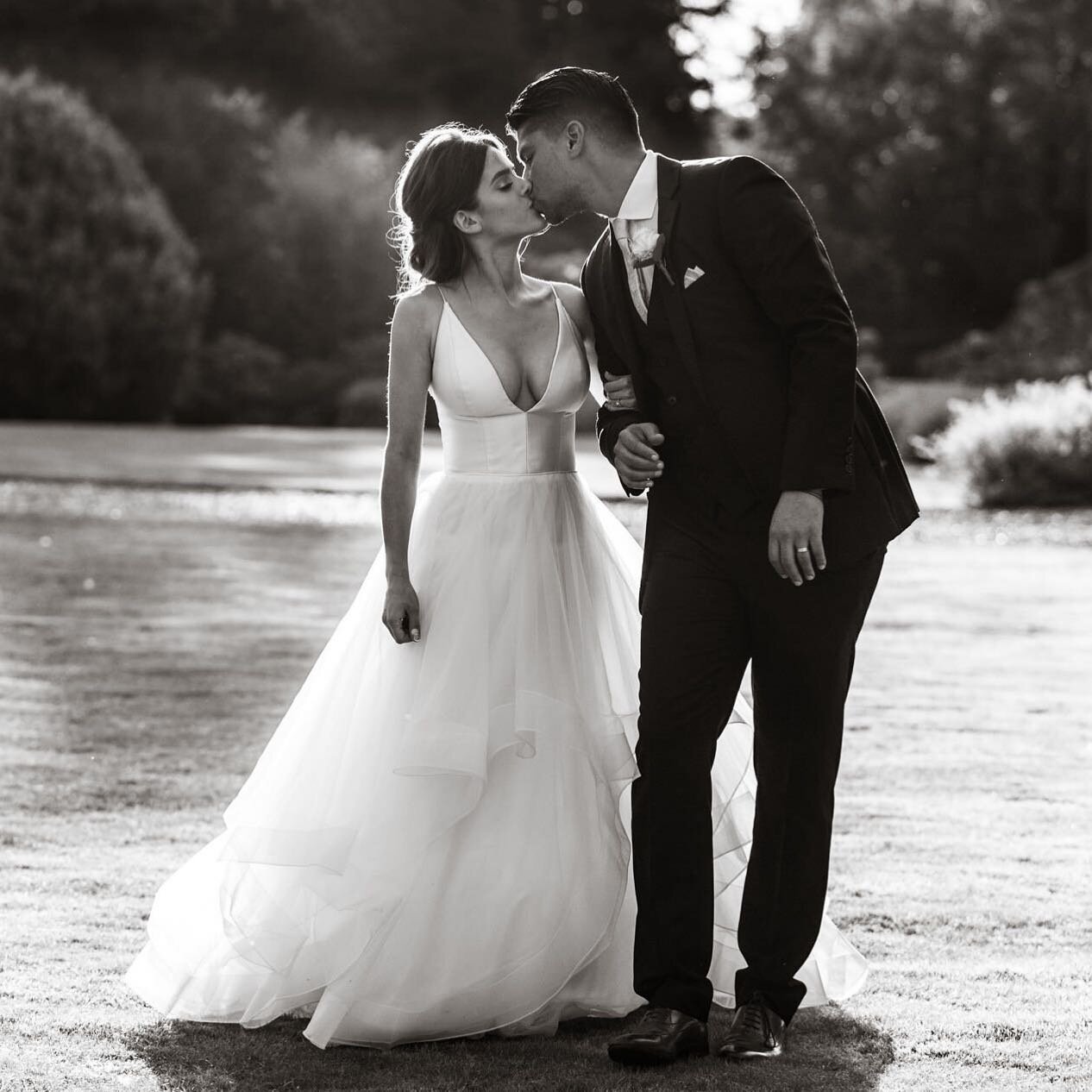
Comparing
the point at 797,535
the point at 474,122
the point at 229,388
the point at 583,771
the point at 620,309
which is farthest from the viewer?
the point at 474,122

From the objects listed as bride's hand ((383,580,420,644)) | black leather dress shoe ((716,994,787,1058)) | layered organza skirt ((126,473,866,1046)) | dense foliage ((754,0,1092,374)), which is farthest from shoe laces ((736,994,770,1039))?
dense foliage ((754,0,1092,374))

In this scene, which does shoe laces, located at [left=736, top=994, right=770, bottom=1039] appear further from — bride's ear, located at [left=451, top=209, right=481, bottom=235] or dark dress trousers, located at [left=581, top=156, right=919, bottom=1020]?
bride's ear, located at [left=451, top=209, right=481, bottom=235]

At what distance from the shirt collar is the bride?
0.97 feet

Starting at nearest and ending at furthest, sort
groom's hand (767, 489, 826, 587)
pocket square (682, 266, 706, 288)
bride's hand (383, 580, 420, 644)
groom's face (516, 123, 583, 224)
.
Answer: groom's hand (767, 489, 826, 587), pocket square (682, 266, 706, 288), groom's face (516, 123, 583, 224), bride's hand (383, 580, 420, 644)

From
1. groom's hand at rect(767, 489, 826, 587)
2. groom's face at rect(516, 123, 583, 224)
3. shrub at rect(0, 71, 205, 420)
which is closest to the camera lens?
groom's hand at rect(767, 489, 826, 587)

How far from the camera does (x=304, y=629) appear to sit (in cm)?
965

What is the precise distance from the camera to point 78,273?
95.1 feet

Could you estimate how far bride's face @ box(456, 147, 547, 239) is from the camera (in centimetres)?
377

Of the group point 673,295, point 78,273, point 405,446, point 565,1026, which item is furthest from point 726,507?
point 78,273

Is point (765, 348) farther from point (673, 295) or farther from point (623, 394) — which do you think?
point (623, 394)

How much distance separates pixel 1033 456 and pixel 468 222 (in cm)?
1495

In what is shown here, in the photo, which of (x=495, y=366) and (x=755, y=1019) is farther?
(x=495, y=366)

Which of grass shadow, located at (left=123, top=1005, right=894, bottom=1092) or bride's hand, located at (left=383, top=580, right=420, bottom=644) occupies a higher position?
bride's hand, located at (left=383, top=580, right=420, bottom=644)

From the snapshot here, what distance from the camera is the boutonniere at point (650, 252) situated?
136 inches
